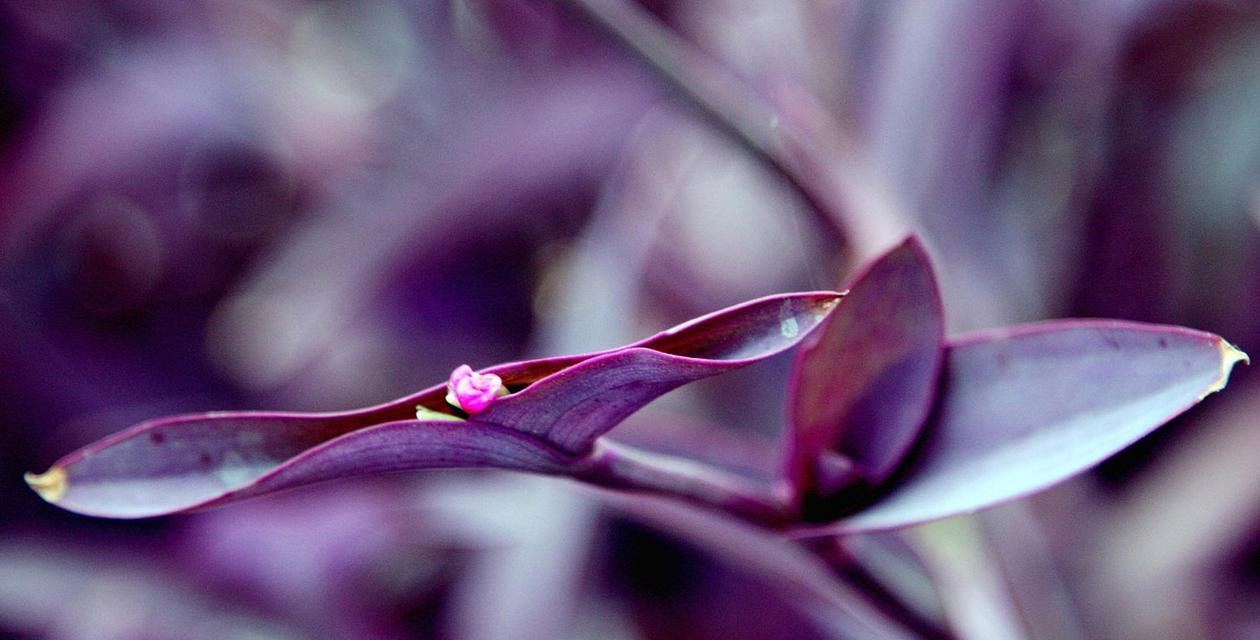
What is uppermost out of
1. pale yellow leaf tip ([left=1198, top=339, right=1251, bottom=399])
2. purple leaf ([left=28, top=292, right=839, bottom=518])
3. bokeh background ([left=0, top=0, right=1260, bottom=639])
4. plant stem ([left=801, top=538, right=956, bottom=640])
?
bokeh background ([left=0, top=0, right=1260, bottom=639])

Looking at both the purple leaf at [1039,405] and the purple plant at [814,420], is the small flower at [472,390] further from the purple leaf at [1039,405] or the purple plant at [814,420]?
the purple leaf at [1039,405]

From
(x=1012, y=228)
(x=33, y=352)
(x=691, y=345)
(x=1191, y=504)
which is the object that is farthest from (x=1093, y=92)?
(x=33, y=352)

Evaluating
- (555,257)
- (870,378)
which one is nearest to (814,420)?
(870,378)

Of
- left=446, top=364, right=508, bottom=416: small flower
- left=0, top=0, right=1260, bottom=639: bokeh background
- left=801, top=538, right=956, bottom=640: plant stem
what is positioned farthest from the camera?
left=0, top=0, right=1260, bottom=639: bokeh background

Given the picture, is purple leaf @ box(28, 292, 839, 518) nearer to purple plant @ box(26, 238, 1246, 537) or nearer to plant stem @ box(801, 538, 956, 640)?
purple plant @ box(26, 238, 1246, 537)

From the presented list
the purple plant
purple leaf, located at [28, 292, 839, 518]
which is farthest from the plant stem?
purple leaf, located at [28, 292, 839, 518]

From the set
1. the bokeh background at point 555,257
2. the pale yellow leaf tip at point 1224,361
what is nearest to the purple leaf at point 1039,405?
the pale yellow leaf tip at point 1224,361
